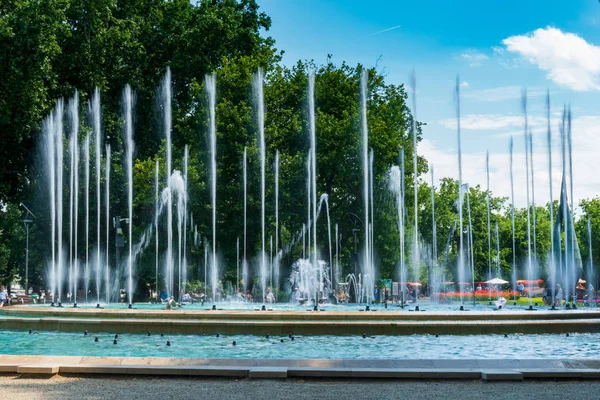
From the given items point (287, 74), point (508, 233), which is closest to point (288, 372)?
point (287, 74)

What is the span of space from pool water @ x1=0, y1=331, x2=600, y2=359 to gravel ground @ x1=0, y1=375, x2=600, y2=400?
11.6 ft

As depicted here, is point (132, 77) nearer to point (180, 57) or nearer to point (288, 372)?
point (180, 57)

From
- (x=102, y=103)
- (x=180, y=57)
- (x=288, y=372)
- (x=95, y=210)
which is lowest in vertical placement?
(x=288, y=372)

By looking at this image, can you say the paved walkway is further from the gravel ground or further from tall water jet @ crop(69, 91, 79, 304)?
tall water jet @ crop(69, 91, 79, 304)

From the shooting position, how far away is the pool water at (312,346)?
15.3 m

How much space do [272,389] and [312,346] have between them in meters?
5.64

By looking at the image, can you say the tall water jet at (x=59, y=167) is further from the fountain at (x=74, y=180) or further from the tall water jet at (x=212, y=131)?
the tall water jet at (x=212, y=131)

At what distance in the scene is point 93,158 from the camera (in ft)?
141

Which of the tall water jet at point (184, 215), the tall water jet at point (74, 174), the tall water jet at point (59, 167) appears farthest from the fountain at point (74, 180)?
the tall water jet at point (184, 215)

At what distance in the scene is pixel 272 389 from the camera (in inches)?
423

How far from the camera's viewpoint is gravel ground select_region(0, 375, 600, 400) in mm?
10164

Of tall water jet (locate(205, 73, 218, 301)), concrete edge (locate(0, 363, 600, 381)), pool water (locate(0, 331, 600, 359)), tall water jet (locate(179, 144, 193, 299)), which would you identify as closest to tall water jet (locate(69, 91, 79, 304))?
tall water jet (locate(179, 144, 193, 299))

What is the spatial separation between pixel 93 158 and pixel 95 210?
2.64m

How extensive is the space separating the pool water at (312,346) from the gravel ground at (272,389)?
3549 mm
